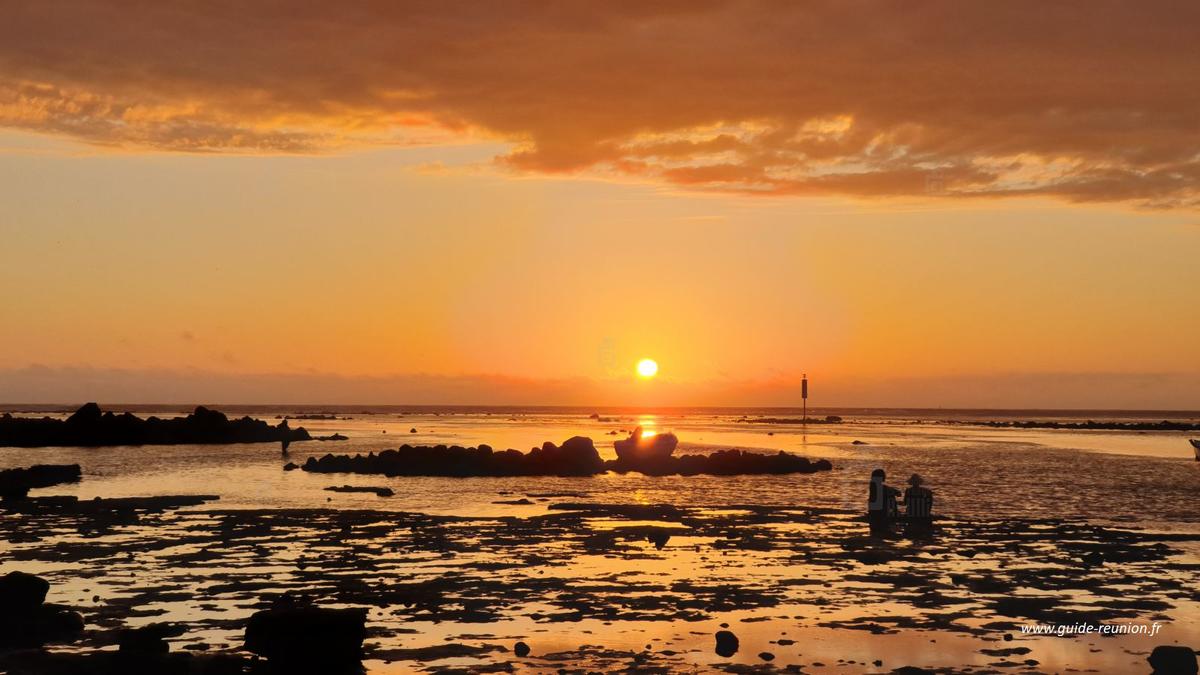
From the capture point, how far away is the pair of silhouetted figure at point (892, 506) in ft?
121

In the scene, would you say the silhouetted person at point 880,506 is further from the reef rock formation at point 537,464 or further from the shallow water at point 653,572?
the reef rock formation at point 537,464

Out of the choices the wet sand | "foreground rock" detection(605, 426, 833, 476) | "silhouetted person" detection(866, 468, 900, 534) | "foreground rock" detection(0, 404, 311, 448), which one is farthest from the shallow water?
"foreground rock" detection(0, 404, 311, 448)

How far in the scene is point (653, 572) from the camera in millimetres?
28203

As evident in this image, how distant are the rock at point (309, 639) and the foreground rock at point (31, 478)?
3446 centimetres

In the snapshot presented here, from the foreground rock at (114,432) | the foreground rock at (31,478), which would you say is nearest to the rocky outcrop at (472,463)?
the foreground rock at (31,478)

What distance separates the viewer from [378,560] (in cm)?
2992

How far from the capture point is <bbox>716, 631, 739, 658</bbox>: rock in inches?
767

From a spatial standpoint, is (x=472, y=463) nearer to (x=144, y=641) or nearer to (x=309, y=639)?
(x=144, y=641)

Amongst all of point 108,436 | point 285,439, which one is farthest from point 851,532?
point 108,436

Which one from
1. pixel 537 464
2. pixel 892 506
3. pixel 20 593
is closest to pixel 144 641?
pixel 20 593

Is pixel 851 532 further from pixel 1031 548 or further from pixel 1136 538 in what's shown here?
pixel 1136 538

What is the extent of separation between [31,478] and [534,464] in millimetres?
28271

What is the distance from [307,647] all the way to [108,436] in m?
105

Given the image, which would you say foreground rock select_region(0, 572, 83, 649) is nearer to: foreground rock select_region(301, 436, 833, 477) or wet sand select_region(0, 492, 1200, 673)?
wet sand select_region(0, 492, 1200, 673)
